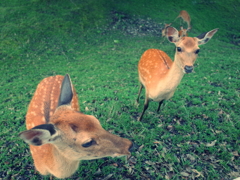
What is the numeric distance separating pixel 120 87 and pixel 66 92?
374cm

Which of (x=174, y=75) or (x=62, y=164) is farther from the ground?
(x=174, y=75)

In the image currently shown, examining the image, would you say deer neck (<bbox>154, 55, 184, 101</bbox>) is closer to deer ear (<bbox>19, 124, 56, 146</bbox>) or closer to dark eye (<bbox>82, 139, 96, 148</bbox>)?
dark eye (<bbox>82, 139, 96, 148</bbox>)

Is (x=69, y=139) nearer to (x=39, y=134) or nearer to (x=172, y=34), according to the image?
(x=39, y=134)

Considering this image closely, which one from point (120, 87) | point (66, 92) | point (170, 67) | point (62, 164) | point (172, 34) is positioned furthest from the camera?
point (120, 87)

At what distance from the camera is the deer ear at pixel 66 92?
2424 millimetres

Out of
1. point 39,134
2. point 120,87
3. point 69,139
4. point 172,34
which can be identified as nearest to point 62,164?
point 69,139

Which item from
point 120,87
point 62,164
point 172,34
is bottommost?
point 120,87

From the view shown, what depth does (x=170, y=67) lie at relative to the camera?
3.60 meters

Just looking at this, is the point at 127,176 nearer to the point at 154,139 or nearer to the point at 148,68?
the point at 154,139

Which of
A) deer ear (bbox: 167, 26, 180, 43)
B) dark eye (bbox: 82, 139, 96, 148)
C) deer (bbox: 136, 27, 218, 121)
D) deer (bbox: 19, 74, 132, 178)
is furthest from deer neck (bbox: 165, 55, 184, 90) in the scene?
dark eye (bbox: 82, 139, 96, 148)

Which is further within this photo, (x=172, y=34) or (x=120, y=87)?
(x=120, y=87)

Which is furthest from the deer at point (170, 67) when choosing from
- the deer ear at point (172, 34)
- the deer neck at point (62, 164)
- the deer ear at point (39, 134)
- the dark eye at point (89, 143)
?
the deer ear at point (39, 134)

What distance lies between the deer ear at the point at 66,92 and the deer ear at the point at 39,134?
597 millimetres

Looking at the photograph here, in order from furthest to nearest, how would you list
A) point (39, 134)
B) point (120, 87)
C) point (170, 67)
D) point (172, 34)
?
1. point (120, 87)
2. point (172, 34)
3. point (170, 67)
4. point (39, 134)
